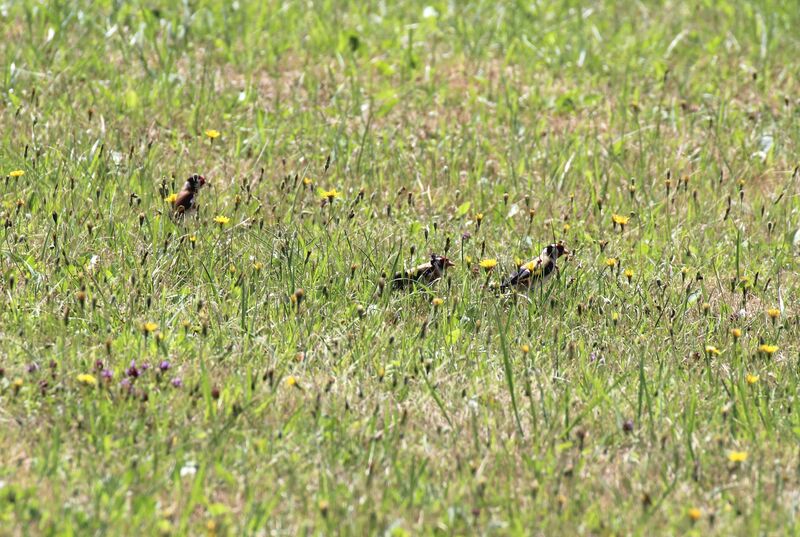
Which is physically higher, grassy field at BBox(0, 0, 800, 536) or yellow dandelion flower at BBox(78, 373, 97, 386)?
yellow dandelion flower at BBox(78, 373, 97, 386)

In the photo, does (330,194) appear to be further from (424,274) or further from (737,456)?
(737,456)

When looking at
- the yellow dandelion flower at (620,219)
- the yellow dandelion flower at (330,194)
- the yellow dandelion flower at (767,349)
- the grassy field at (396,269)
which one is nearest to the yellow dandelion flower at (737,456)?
the grassy field at (396,269)

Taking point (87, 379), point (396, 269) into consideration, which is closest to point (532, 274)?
point (396, 269)

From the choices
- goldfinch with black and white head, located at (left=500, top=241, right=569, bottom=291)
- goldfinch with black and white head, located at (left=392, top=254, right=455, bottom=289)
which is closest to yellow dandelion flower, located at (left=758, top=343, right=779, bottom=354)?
goldfinch with black and white head, located at (left=500, top=241, right=569, bottom=291)

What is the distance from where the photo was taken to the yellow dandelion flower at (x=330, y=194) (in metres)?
5.89

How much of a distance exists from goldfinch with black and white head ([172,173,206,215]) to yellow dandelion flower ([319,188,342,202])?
608 millimetres

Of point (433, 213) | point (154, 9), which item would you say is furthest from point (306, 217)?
point (154, 9)

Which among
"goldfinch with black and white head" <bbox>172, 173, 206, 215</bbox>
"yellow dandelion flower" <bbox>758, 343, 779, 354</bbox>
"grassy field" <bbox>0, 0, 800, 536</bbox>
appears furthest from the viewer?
"goldfinch with black and white head" <bbox>172, 173, 206, 215</bbox>

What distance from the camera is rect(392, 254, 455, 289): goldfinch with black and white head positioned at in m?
5.47

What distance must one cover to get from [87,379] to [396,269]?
169 centimetres

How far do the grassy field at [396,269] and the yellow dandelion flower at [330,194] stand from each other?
0.26 ft

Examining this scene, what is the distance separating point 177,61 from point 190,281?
2855 mm

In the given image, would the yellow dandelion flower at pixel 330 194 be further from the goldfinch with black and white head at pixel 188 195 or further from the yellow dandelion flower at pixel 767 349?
the yellow dandelion flower at pixel 767 349

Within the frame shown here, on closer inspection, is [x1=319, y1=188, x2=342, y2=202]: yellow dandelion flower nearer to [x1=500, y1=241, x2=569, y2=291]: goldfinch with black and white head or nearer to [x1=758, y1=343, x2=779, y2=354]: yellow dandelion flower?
[x1=500, y1=241, x2=569, y2=291]: goldfinch with black and white head
